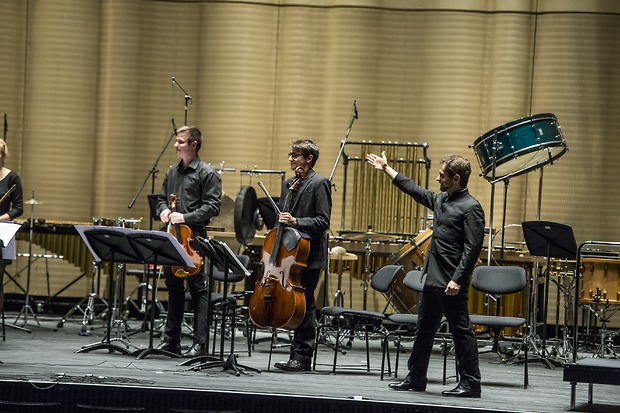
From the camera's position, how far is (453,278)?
7078 millimetres

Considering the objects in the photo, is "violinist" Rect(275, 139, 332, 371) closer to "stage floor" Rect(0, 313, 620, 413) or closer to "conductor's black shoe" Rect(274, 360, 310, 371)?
"conductor's black shoe" Rect(274, 360, 310, 371)

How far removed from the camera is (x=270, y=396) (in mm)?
6566

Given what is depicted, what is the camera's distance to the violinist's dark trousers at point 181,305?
844 cm

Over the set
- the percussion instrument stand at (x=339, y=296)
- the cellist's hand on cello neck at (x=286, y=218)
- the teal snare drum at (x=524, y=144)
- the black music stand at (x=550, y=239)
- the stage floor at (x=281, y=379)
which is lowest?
the stage floor at (x=281, y=379)

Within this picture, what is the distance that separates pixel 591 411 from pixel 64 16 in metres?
8.14

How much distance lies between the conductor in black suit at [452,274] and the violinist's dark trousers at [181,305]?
1.90 meters

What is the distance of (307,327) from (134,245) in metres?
1.49

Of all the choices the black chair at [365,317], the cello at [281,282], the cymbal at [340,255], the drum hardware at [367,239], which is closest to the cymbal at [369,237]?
the drum hardware at [367,239]

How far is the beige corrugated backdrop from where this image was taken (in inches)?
484

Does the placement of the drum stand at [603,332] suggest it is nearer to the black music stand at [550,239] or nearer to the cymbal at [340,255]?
the black music stand at [550,239]

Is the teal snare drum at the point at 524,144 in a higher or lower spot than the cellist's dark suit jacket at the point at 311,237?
higher

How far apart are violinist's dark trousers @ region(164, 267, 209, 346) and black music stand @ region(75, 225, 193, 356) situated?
0.53 m

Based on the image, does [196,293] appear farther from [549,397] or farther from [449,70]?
[449,70]

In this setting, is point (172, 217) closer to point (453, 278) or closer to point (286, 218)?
point (286, 218)
